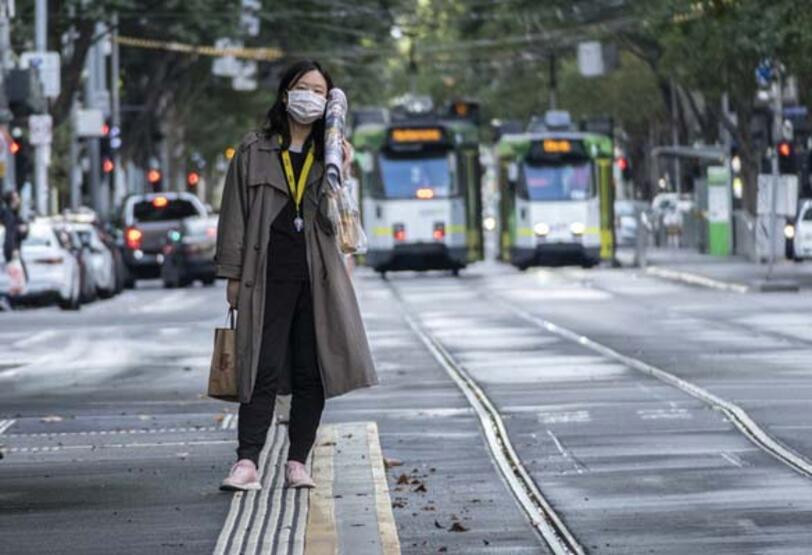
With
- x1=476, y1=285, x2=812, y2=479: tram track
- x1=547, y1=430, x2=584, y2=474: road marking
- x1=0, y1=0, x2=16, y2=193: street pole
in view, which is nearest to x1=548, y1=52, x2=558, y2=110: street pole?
x1=0, y1=0, x2=16, y2=193: street pole

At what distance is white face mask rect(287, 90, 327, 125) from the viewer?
12.3 meters

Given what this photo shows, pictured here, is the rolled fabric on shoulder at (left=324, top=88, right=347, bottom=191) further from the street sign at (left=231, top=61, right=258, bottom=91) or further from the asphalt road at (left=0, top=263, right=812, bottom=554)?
the street sign at (left=231, top=61, right=258, bottom=91)

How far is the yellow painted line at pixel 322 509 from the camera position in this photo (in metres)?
10.5

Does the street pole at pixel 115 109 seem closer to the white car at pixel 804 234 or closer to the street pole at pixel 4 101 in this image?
the street pole at pixel 4 101

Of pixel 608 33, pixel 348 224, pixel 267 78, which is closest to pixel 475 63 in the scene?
pixel 267 78

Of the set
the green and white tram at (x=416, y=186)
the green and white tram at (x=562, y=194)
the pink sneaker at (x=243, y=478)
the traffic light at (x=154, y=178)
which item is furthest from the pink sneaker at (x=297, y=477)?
the traffic light at (x=154, y=178)

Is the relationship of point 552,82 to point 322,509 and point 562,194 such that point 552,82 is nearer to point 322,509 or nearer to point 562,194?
point 562,194

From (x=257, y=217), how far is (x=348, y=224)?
0.41 m

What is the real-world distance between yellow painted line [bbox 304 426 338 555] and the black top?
100 centimetres

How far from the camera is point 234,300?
12312mm

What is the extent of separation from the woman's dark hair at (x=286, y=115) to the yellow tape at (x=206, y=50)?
53.4 metres

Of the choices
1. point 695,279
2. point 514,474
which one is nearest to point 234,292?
point 514,474

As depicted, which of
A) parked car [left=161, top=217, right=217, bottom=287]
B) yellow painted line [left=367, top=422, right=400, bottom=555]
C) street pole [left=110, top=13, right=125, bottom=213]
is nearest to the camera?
yellow painted line [left=367, top=422, right=400, bottom=555]

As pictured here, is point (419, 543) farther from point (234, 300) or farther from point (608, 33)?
point (608, 33)
